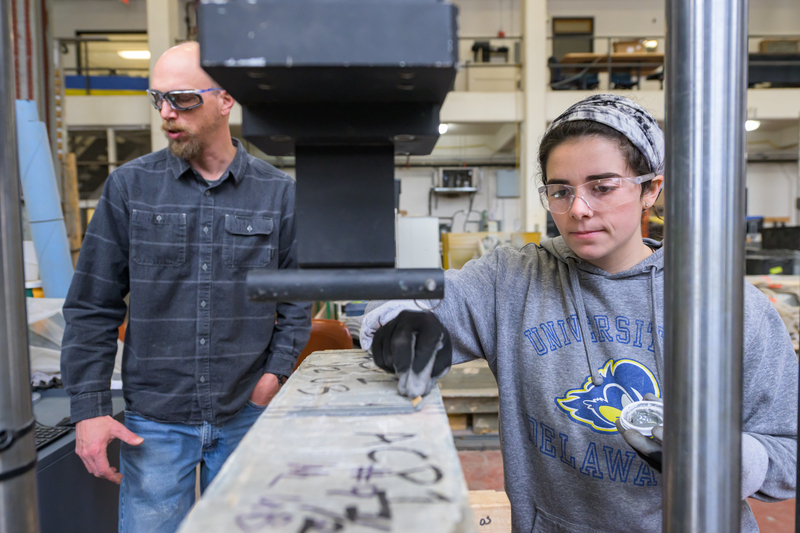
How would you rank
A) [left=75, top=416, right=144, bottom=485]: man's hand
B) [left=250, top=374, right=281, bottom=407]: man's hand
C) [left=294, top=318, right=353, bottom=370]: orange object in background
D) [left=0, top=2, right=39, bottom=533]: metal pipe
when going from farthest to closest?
[left=294, top=318, right=353, bottom=370]: orange object in background, [left=250, top=374, right=281, bottom=407]: man's hand, [left=75, top=416, right=144, bottom=485]: man's hand, [left=0, top=2, right=39, bottom=533]: metal pipe

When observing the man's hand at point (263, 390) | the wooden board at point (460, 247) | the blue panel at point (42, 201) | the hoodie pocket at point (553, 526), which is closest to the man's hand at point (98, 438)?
the man's hand at point (263, 390)

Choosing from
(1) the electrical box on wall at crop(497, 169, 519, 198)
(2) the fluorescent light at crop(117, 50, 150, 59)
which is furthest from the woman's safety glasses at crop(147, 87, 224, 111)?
(2) the fluorescent light at crop(117, 50, 150, 59)

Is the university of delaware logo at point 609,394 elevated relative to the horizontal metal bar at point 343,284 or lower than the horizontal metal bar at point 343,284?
lower

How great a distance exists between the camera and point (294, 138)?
1.71 ft

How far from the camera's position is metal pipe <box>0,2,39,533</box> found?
0.51 metres

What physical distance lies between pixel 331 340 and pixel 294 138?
5.26ft

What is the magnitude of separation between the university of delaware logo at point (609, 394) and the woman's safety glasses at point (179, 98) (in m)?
1.07

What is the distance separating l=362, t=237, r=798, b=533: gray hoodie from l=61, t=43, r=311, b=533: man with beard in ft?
1.99

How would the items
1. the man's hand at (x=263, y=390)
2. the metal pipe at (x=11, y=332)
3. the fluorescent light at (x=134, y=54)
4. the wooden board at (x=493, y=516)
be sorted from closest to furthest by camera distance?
the metal pipe at (x=11, y=332) → the man's hand at (x=263, y=390) → the wooden board at (x=493, y=516) → the fluorescent light at (x=134, y=54)

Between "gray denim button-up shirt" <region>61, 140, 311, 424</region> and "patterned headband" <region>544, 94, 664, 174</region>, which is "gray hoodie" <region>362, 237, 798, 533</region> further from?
"gray denim button-up shirt" <region>61, 140, 311, 424</region>

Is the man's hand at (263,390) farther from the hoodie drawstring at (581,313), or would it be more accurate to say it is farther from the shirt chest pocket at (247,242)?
the hoodie drawstring at (581,313)

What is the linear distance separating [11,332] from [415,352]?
437 millimetres

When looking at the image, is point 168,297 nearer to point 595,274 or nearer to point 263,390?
point 263,390

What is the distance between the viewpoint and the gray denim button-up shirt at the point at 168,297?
127 centimetres
